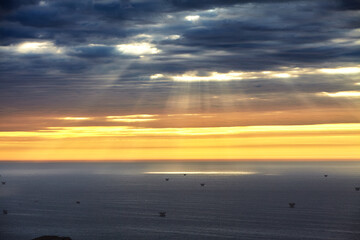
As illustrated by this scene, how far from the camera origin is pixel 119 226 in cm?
12094

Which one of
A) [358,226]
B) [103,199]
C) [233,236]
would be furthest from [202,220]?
[103,199]

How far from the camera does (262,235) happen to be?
105m

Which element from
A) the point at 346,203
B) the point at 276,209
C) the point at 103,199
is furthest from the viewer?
the point at 103,199

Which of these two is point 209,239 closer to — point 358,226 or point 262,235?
point 262,235

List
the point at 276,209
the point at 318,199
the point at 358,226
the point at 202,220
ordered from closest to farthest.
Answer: the point at 358,226, the point at 202,220, the point at 276,209, the point at 318,199

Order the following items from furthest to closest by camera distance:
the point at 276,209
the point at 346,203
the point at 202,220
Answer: the point at 346,203 < the point at 276,209 < the point at 202,220

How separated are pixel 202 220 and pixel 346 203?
69.2m

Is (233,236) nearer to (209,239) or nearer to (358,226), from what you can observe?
(209,239)

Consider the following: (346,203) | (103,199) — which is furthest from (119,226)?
(346,203)

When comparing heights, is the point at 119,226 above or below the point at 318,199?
above

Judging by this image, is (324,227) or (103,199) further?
(103,199)

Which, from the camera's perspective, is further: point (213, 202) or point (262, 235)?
point (213, 202)

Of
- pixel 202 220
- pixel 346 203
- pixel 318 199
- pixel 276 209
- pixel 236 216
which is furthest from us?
pixel 318 199

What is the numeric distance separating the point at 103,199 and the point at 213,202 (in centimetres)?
5184
